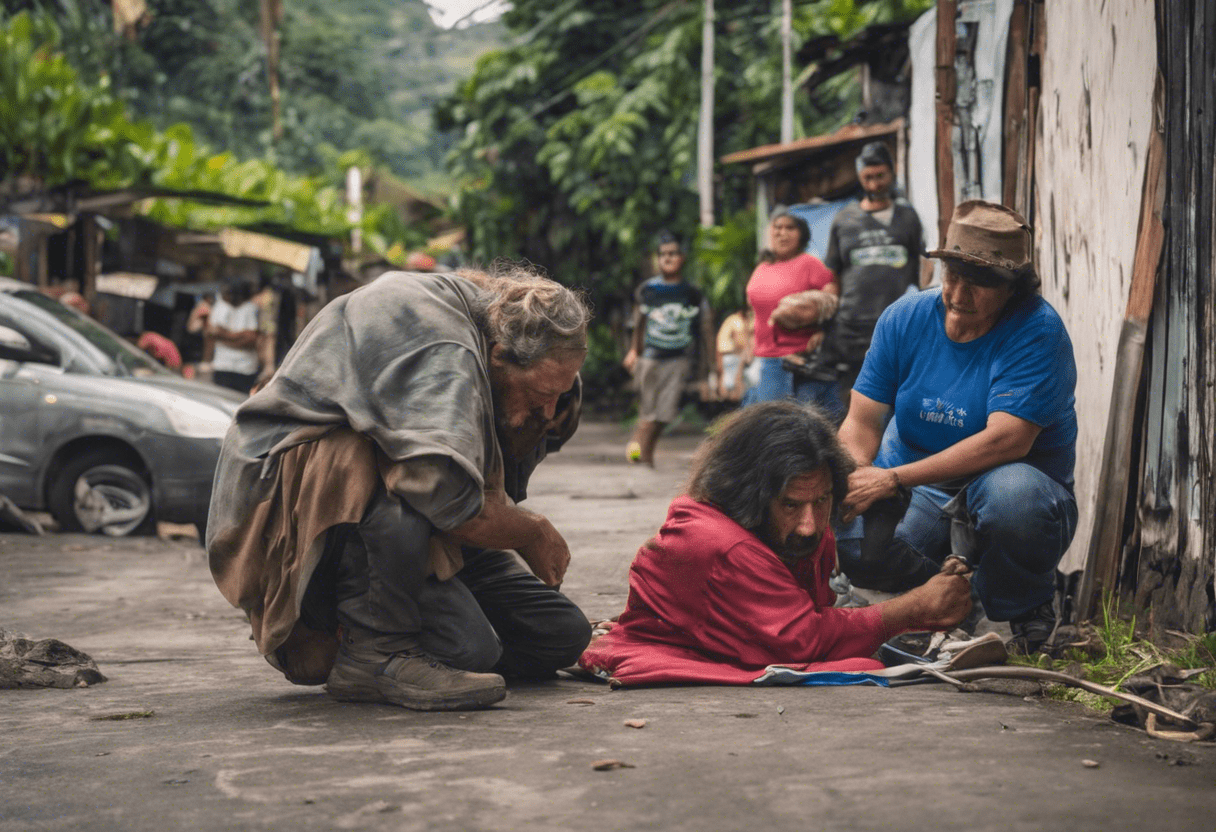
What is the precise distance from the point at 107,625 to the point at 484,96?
17047 millimetres

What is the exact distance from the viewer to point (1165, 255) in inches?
186

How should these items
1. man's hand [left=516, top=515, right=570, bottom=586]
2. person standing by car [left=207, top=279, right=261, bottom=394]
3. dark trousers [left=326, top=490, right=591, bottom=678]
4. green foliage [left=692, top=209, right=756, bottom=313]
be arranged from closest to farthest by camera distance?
1. dark trousers [left=326, top=490, right=591, bottom=678]
2. man's hand [left=516, top=515, right=570, bottom=586]
3. person standing by car [left=207, top=279, right=261, bottom=394]
4. green foliage [left=692, top=209, right=756, bottom=313]

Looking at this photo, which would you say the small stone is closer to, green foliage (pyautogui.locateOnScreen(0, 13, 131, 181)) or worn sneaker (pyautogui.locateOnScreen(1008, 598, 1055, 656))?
worn sneaker (pyautogui.locateOnScreen(1008, 598, 1055, 656))

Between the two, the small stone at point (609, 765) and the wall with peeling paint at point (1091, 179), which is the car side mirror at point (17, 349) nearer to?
the wall with peeling paint at point (1091, 179)

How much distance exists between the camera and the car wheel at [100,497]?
386 inches

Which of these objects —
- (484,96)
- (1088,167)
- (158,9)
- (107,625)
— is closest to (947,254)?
(1088,167)

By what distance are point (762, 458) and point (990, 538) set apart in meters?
0.89

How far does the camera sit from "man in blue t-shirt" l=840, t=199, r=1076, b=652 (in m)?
4.70

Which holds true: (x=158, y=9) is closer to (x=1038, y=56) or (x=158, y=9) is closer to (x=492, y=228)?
(x=492, y=228)

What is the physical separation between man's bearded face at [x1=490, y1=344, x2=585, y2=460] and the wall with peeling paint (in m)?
2.12

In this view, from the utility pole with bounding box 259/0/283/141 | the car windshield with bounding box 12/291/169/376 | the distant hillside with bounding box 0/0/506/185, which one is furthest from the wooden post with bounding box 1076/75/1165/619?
the utility pole with bounding box 259/0/283/141

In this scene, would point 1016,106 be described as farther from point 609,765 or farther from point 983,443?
point 609,765

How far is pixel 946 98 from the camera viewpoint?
281 inches

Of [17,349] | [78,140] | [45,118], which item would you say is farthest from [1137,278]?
[78,140]
